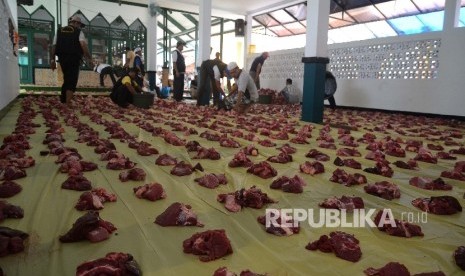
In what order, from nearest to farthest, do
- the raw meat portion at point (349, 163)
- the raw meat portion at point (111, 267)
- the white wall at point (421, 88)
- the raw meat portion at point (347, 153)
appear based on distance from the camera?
the raw meat portion at point (111, 267) → the raw meat portion at point (349, 163) → the raw meat portion at point (347, 153) → the white wall at point (421, 88)

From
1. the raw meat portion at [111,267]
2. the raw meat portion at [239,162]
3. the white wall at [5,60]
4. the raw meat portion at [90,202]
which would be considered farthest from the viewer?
the white wall at [5,60]

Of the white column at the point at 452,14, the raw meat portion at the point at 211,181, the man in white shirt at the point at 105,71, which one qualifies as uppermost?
the white column at the point at 452,14

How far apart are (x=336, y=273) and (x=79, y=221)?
132 cm

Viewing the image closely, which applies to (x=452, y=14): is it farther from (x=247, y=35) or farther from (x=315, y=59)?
(x=247, y=35)

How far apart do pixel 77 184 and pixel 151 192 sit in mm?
622

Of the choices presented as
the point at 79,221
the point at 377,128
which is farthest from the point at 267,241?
the point at 377,128

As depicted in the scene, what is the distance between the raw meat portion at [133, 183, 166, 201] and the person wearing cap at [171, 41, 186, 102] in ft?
35.3

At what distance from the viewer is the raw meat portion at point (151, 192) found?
2547mm

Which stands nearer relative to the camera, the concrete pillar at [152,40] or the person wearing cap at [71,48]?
the person wearing cap at [71,48]

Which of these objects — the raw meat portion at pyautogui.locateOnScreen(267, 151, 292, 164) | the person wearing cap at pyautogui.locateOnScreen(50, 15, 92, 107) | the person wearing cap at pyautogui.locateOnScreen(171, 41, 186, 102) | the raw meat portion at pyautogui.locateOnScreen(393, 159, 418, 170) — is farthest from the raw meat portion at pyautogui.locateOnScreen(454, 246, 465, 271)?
the person wearing cap at pyautogui.locateOnScreen(171, 41, 186, 102)

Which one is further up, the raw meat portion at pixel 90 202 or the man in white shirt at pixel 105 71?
the man in white shirt at pixel 105 71

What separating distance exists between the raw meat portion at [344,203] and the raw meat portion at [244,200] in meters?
0.38

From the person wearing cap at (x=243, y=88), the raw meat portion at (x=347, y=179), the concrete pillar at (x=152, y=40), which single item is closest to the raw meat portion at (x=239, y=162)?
the raw meat portion at (x=347, y=179)

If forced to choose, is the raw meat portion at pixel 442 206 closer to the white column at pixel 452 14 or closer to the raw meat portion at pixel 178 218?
the raw meat portion at pixel 178 218
